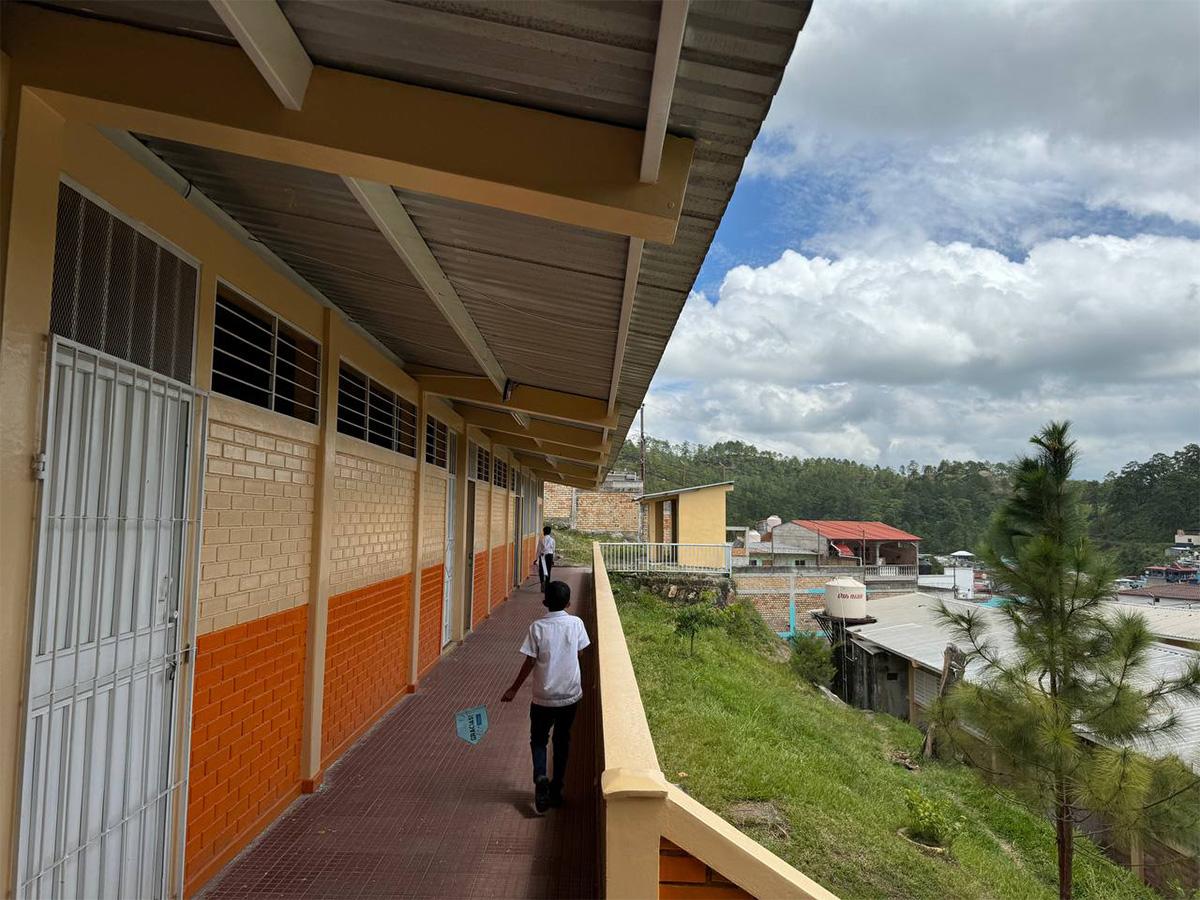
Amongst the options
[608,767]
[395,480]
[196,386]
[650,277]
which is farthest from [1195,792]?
[196,386]

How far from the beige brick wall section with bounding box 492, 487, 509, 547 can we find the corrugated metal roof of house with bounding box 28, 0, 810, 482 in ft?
27.7

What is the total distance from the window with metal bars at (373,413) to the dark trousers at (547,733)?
2.45 meters

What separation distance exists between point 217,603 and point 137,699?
644mm

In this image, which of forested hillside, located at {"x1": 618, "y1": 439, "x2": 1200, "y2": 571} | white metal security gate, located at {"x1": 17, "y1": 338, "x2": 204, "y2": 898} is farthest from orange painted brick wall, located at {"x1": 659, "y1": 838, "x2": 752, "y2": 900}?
forested hillside, located at {"x1": 618, "y1": 439, "x2": 1200, "y2": 571}

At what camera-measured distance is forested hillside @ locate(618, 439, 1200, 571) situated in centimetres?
5006

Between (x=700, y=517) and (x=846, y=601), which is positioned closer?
(x=846, y=601)

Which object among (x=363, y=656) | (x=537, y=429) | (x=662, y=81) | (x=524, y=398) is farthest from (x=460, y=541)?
(x=662, y=81)

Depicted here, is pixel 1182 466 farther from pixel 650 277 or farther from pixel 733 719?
pixel 650 277

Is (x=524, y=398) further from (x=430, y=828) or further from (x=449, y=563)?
(x=430, y=828)

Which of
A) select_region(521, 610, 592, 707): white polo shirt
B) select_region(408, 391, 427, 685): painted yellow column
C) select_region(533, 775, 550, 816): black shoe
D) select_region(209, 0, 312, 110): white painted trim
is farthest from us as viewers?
select_region(408, 391, 427, 685): painted yellow column

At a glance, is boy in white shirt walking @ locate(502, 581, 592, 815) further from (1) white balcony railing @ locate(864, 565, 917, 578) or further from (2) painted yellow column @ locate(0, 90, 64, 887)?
(1) white balcony railing @ locate(864, 565, 917, 578)

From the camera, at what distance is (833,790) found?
8.08 meters

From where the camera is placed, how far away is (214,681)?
11.6 feet

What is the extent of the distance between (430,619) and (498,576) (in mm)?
6269
